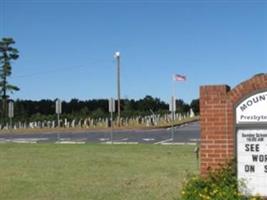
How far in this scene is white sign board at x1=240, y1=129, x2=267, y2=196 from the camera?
960 cm

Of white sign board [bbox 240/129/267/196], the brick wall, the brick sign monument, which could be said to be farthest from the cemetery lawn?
white sign board [bbox 240/129/267/196]

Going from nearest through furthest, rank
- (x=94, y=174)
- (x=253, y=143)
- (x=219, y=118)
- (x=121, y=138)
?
(x=253, y=143) → (x=219, y=118) → (x=94, y=174) → (x=121, y=138)

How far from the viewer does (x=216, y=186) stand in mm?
9680

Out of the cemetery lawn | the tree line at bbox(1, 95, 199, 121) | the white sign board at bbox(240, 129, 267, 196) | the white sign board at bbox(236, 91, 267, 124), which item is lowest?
the cemetery lawn

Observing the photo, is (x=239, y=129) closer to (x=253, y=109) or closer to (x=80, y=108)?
(x=253, y=109)

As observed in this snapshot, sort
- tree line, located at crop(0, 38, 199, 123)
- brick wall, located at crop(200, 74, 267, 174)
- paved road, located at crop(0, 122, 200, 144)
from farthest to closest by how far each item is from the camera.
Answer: tree line, located at crop(0, 38, 199, 123) < paved road, located at crop(0, 122, 200, 144) < brick wall, located at crop(200, 74, 267, 174)

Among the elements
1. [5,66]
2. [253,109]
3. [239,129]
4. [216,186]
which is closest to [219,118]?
Answer: [239,129]

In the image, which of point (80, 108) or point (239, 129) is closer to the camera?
point (239, 129)

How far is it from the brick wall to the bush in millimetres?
226

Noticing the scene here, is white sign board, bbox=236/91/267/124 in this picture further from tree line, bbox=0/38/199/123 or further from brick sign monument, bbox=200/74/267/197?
tree line, bbox=0/38/199/123

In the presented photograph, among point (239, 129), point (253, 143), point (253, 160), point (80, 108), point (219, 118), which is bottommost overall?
point (253, 160)

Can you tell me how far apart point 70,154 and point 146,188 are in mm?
9470

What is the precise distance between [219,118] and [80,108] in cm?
7399

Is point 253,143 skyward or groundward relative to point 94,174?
skyward
